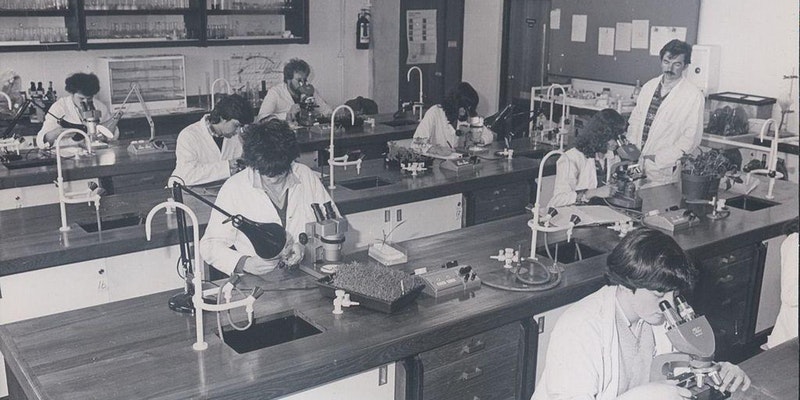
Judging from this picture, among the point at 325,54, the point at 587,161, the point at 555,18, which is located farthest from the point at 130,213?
the point at 555,18

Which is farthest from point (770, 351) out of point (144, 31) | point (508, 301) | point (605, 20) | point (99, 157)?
point (144, 31)

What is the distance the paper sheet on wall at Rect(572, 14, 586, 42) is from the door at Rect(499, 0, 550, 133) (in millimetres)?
457

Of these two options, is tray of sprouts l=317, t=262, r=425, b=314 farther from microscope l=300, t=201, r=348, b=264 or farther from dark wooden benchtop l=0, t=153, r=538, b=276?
dark wooden benchtop l=0, t=153, r=538, b=276

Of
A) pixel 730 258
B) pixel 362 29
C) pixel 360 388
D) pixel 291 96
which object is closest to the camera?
pixel 360 388

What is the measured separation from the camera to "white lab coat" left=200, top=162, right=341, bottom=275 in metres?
3.24

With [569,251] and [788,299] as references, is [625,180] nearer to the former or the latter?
[569,251]

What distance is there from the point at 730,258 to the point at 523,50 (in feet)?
17.5

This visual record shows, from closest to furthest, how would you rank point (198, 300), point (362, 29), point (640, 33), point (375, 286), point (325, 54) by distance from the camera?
point (198, 300) < point (375, 286) < point (640, 33) < point (325, 54) < point (362, 29)

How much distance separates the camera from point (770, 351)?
2.71 m

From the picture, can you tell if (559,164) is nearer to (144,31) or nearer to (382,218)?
(382,218)

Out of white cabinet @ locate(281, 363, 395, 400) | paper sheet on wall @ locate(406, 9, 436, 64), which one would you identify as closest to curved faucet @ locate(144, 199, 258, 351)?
white cabinet @ locate(281, 363, 395, 400)

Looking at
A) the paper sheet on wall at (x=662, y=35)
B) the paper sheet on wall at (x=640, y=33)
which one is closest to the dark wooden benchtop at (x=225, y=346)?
the paper sheet on wall at (x=662, y=35)

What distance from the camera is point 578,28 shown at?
26.5 feet

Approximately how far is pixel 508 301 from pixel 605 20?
218 inches
